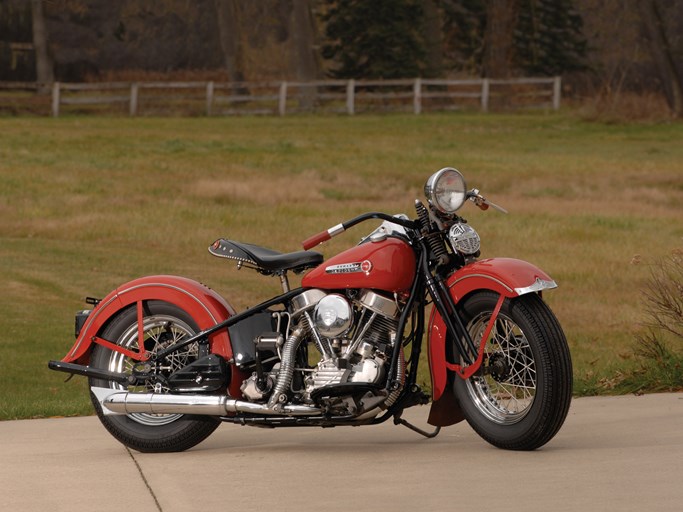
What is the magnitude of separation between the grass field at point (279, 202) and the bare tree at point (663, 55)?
3.94 metres

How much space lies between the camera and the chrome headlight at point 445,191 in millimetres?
6992

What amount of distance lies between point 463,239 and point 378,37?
164ft

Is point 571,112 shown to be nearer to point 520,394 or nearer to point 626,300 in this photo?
point 626,300

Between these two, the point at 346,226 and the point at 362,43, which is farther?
the point at 362,43

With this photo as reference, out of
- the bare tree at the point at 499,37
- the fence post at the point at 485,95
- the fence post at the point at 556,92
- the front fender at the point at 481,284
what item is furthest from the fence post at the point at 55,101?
the front fender at the point at 481,284

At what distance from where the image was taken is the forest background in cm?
5359

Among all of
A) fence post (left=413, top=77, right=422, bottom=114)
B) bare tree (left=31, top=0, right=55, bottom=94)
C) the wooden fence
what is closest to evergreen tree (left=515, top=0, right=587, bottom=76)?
the wooden fence

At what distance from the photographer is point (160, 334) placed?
25.0 feet

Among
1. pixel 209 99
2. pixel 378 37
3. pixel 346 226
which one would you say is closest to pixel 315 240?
pixel 346 226

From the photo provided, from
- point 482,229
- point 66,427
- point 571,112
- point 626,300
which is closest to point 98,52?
point 571,112

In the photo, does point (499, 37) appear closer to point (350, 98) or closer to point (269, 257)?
point (350, 98)

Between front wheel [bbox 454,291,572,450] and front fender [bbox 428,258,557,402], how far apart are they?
0.22 ft

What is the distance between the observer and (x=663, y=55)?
47.8 metres

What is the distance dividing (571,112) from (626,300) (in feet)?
102
